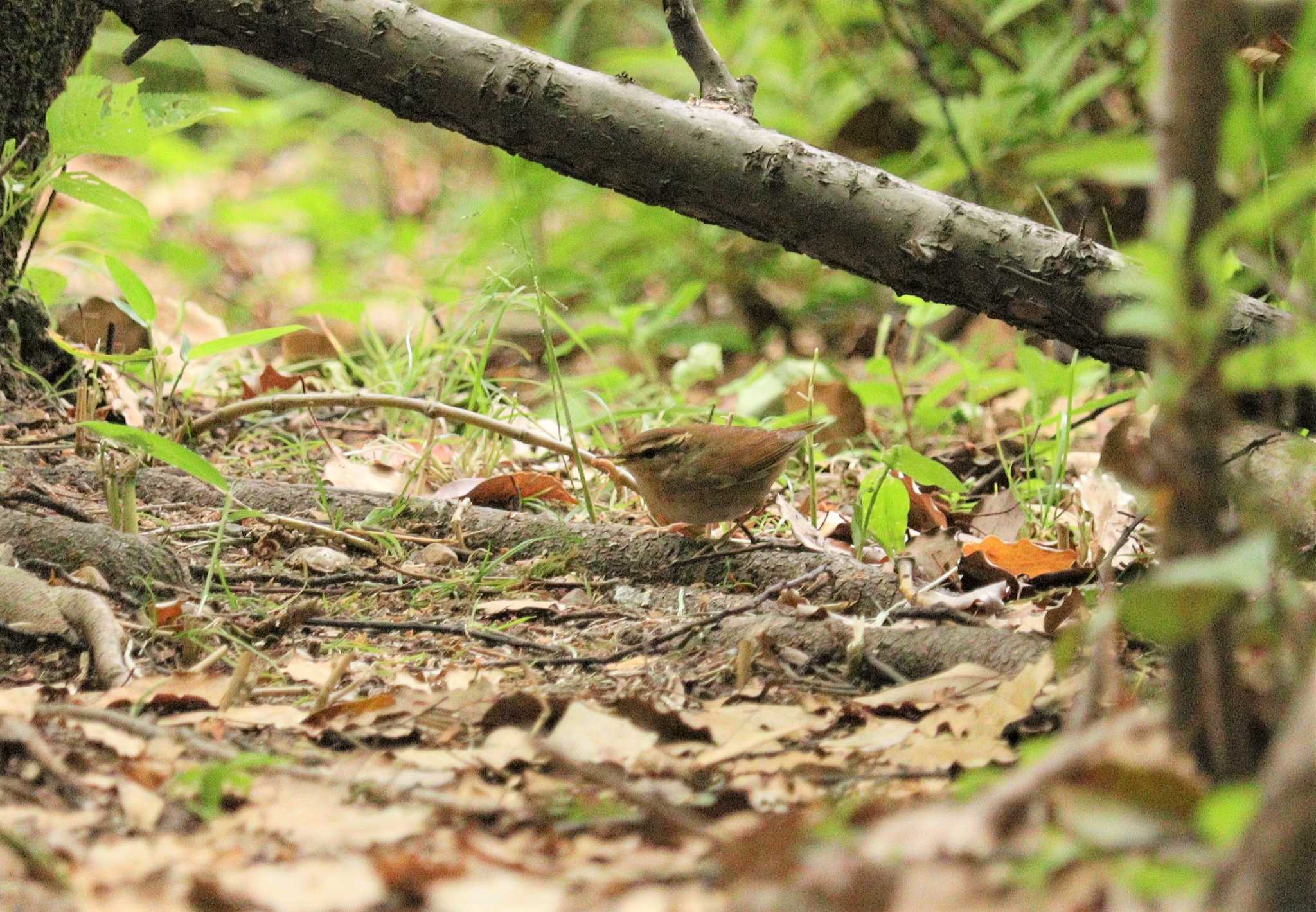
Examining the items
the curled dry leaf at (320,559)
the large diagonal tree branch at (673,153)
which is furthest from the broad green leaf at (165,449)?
the large diagonal tree branch at (673,153)

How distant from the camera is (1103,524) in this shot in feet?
11.8

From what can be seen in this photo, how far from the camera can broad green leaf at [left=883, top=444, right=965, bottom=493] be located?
127 inches

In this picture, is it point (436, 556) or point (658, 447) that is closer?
point (436, 556)

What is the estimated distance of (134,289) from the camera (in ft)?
11.4

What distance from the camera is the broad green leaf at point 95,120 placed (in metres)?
3.06

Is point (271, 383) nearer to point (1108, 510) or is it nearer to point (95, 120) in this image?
point (95, 120)

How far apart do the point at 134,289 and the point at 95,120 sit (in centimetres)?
53

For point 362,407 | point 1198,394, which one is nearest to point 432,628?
point 362,407

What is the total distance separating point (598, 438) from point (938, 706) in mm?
2575

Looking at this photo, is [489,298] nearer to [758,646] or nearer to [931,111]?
[758,646]

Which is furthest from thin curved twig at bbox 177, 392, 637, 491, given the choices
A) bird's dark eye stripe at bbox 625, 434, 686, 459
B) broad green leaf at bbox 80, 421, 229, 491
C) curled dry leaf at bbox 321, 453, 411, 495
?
broad green leaf at bbox 80, 421, 229, 491

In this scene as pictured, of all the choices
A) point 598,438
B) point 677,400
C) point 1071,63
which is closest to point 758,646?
point 598,438

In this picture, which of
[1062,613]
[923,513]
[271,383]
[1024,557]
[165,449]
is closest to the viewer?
[165,449]

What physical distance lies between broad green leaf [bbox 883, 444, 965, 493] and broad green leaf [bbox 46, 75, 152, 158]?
2020 millimetres
